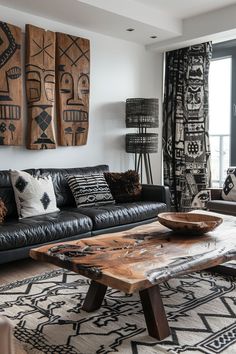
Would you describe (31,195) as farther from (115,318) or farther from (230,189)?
(230,189)

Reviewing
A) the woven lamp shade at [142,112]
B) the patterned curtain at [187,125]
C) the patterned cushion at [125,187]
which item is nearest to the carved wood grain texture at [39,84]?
the patterned cushion at [125,187]

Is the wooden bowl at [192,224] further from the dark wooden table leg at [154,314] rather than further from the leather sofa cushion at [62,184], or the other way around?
the leather sofa cushion at [62,184]

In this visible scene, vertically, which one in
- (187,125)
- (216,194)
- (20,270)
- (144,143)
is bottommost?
(20,270)

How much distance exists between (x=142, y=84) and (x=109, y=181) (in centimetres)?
171

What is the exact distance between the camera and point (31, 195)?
3246 mm

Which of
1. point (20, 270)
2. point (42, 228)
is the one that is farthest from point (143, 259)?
point (20, 270)

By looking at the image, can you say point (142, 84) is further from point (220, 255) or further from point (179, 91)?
point (220, 255)

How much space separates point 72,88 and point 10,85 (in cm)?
77

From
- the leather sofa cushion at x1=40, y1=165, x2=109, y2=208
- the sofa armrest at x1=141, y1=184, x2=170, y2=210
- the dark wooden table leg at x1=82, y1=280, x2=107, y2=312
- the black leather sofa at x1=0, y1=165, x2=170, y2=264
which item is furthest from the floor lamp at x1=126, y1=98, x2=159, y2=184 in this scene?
the dark wooden table leg at x1=82, y1=280, x2=107, y2=312

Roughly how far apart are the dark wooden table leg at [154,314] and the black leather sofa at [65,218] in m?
1.24

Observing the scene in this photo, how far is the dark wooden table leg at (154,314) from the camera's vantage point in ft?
6.07

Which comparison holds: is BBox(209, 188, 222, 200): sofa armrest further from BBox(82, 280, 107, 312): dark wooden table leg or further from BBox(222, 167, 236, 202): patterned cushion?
BBox(82, 280, 107, 312): dark wooden table leg

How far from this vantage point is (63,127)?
13.3 ft

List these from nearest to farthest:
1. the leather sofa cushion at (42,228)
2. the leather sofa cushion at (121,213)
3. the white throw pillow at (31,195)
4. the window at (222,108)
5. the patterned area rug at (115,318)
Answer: the patterned area rug at (115,318), the leather sofa cushion at (42,228), the white throw pillow at (31,195), the leather sofa cushion at (121,213), the window at (222,108)
